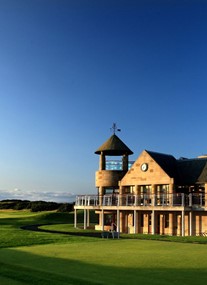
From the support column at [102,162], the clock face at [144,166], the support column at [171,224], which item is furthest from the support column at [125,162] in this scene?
the support column at [171,224]

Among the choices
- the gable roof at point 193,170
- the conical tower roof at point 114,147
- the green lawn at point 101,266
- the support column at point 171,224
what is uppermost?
the conical tower roof at point 114,147

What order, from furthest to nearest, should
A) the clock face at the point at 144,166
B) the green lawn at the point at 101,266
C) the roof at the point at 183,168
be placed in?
1. the clock face at the point at 144,166
2. the roof at the point at 183,168
3. the green lawn at the point at 101,266

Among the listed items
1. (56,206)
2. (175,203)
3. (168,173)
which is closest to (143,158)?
(168,173)

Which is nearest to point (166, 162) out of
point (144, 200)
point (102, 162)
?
point (144, 200)

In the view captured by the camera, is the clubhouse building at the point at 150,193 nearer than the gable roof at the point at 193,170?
Yes

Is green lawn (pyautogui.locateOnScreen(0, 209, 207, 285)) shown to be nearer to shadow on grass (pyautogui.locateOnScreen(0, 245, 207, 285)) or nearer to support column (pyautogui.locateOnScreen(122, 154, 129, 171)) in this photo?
shadow on grass (pyautogui.locateOnScreen(0, 245, 207, 285))

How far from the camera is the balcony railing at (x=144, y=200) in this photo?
35.3m

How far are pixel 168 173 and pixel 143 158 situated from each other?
2.95m

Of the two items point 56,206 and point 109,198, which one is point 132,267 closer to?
point 109,198

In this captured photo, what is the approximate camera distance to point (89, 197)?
140ft

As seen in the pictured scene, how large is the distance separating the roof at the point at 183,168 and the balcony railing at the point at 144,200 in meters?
2.11

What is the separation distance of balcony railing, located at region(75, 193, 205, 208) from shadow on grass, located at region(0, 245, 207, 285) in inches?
803

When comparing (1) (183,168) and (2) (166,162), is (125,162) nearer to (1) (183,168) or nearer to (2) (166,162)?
(2) (166,162)

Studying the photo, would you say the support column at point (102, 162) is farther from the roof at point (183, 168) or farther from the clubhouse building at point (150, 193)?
the roof at point (183, 168)
